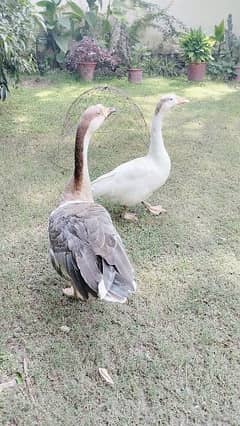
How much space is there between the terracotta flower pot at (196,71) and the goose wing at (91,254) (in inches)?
194

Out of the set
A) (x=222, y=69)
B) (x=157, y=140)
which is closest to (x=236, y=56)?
(x=222, y=69)

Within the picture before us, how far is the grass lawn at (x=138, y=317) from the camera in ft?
5.61

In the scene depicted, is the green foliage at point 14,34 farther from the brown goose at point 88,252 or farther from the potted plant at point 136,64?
the potted plant at point 136,64

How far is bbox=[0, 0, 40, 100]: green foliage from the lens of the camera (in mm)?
3701

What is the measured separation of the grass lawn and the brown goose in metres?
0.22

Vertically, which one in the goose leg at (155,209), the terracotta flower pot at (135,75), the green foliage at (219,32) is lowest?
the goose leg at (155,209)

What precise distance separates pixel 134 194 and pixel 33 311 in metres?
0.98

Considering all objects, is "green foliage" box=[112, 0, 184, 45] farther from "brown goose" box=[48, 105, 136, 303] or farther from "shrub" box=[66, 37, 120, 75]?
"brown goose" box=[48, 105, 136, 303]

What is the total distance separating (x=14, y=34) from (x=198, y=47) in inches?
135

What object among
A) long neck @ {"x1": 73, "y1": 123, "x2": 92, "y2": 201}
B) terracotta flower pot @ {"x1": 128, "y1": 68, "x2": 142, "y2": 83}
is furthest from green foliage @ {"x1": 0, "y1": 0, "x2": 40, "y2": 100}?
terracotta flower pot @ {"x1": 128, "y1": 68, "x2": 142, "y2": 83}

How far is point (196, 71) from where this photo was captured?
6.54m

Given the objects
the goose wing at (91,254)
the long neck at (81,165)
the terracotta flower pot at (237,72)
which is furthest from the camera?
the terracotta flower pot at (237,72)

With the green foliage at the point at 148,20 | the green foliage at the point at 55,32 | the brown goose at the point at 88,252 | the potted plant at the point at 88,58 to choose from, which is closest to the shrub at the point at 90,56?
the potted plant at the point at 88,58

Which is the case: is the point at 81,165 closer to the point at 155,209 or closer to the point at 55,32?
the point at 155,209
